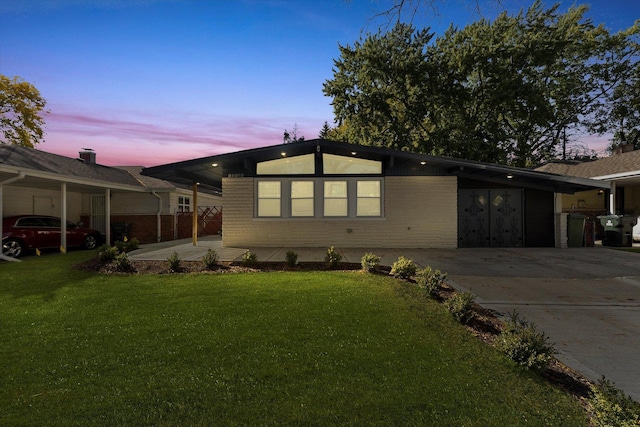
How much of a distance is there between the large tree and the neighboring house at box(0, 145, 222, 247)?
12.9 m

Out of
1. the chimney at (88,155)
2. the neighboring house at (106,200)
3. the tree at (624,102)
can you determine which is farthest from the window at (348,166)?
the tree at (624,102)

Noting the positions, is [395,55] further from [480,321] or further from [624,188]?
[480,321]

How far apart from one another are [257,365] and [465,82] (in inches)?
906

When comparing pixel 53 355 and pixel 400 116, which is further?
pixel 400 116

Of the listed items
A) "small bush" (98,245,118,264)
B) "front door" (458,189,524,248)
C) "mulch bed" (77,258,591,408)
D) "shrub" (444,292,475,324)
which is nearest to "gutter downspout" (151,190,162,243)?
"mulch bed" (77,258,591,408)

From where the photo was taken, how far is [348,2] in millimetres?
4637

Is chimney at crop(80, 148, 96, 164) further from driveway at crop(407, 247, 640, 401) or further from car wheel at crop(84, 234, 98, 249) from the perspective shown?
driveway at crop(407, 247, 640, 401)

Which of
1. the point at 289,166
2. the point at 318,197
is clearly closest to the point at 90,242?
the point at 289,166

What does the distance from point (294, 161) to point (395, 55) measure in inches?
546

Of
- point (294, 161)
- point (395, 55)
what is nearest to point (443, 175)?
point (294, 161)

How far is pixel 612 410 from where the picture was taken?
7.36 feet

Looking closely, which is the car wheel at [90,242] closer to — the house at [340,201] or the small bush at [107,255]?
the house at [340,201]

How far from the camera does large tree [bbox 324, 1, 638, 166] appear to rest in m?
19.4

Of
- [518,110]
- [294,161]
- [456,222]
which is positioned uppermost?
[518,110]
